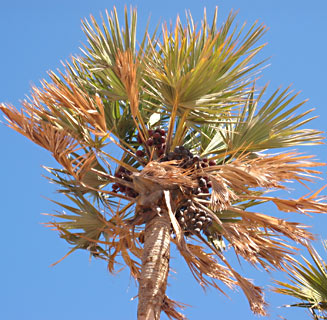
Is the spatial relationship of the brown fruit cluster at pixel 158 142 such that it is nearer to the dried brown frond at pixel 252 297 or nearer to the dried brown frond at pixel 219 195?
the dried brown frond at pixel 219 195

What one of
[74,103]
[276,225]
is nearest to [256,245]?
[276,225]

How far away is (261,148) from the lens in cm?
598

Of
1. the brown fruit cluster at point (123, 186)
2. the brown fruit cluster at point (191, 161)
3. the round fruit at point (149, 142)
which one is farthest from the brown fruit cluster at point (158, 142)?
the brown fruit cluster at point (123, 186)

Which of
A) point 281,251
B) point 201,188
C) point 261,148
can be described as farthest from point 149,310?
point 261,148

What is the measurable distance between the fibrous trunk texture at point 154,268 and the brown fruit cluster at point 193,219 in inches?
7.5

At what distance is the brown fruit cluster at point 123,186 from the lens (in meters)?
5.62

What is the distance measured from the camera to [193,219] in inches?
214

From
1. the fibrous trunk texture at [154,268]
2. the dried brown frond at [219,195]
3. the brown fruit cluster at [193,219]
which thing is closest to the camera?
the fibrous trunk texture at [154,268]

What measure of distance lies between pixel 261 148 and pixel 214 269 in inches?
56.2

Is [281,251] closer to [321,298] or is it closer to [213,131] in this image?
[321,298]

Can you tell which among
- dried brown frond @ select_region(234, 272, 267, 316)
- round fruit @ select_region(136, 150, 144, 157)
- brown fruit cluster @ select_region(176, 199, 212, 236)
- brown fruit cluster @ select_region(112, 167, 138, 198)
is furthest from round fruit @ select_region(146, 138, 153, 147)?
dried brown frond @ select_region(234, 272, 267, 316)

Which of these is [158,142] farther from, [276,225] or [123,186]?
[276,225]

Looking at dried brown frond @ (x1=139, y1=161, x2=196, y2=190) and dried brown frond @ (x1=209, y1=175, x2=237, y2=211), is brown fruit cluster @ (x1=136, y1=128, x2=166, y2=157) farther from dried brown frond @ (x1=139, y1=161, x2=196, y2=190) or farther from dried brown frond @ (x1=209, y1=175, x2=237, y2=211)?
dried brown frond @ (x1=209, y1=175, x2=237, y2=211)

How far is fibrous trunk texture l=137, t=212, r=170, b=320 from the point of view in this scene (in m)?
4.82
